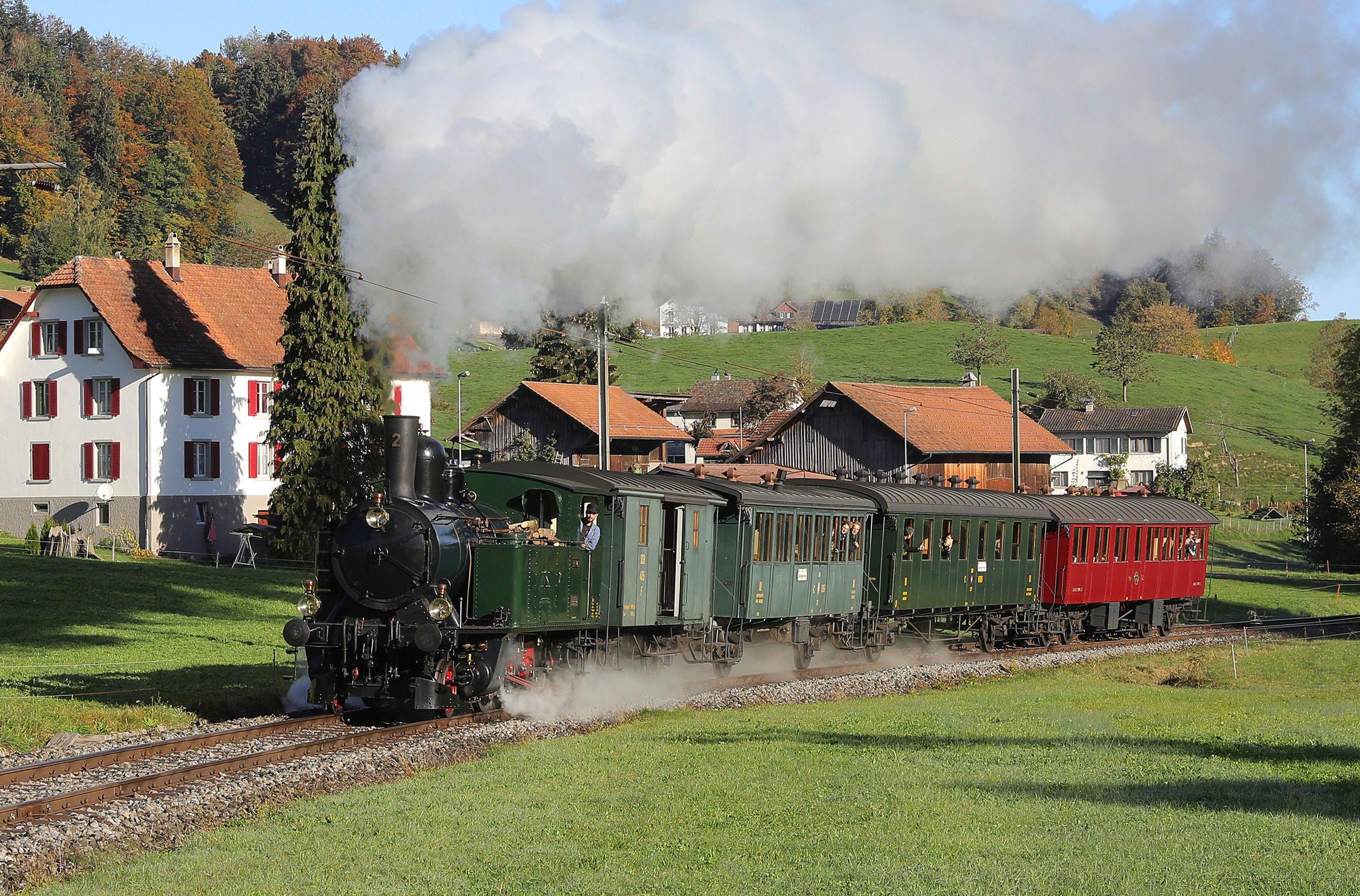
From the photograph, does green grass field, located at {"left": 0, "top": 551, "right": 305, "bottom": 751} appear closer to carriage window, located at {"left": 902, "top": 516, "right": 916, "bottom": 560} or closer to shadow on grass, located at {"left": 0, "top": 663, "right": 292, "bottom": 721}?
shadow on grass, located at {"left": 0, "top": 663, "right": 292, "bottom": 721}

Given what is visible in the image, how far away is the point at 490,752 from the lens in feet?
51.9

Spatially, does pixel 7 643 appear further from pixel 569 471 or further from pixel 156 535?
pixel 156 535

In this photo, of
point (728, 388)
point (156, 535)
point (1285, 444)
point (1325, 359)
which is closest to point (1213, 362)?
point (1325, 359)

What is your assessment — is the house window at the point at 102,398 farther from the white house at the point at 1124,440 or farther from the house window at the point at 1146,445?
the house window at the point at 1146,445

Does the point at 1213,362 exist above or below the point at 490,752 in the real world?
above

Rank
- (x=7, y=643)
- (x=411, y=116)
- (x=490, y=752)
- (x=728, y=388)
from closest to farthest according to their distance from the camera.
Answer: (x=490, y=752) → (x=411, y=116) → (x=7, y=643) → (x=728, y=388)

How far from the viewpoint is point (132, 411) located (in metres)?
52.3

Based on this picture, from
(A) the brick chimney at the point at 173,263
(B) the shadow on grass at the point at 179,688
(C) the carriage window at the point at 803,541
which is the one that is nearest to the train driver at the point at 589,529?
(B) the shadow on grass at the point at 179,688

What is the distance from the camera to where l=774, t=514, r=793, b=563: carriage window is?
76.6 feet

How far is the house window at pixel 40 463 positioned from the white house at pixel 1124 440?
66800 mm

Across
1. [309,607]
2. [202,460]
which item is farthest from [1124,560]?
[202,460]

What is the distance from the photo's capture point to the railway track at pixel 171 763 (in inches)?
485

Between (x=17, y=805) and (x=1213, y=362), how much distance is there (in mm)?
133589

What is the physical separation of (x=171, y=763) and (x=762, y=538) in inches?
421
